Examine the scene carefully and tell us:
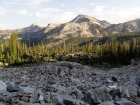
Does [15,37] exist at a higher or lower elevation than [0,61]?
higher

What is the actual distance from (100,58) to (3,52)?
48518 millimetres

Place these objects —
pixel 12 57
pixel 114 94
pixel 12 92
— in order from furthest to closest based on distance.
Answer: pixel 12 57 → pixel 114 94 → pixel 12 92

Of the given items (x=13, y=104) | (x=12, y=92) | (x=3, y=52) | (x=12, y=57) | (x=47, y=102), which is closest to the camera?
(x=13, y=104)

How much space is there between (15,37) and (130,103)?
110266 millimetres

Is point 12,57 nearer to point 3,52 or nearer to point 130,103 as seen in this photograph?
point 3,52

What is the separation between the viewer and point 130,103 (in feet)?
48.8

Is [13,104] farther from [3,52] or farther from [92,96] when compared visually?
[3,52]

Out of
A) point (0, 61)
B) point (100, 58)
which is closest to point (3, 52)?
point (0, 61)

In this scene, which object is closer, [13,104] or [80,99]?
[13,104]

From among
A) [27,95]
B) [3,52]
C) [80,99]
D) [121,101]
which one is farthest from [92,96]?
[3,52]

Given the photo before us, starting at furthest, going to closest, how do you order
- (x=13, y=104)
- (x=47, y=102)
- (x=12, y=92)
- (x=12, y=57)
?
(x=12, y=57) → (x=12, y=92) → (x=47, y=102) → (x=13, y=104)

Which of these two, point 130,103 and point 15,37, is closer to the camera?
point 130,103

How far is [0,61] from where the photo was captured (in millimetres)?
103375

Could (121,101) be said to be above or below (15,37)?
below
